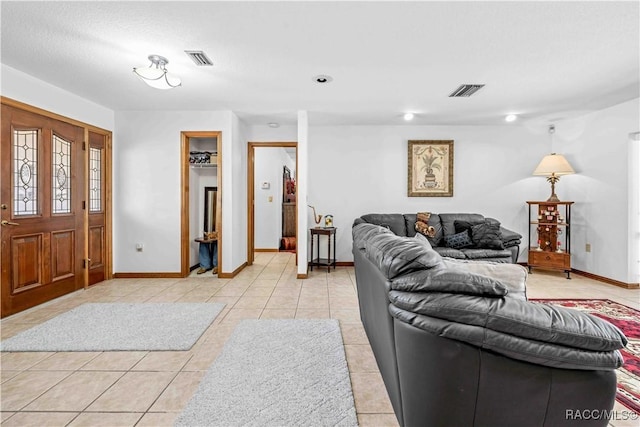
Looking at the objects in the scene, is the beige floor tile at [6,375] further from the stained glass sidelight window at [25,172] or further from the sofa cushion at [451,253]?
the sofa cushion at [451,253]

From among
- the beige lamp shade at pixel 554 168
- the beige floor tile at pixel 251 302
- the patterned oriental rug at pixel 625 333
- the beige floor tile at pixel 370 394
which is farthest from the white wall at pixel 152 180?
the beige lamp shade at pixel 554 168

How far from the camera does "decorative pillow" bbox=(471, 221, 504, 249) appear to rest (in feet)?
15.1

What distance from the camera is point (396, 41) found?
2.60 metres

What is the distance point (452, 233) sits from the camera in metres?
5.05

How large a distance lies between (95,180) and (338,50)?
149 inches

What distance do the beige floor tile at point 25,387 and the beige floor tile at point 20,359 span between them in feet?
0.41

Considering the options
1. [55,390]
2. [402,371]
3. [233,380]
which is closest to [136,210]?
[55,390]

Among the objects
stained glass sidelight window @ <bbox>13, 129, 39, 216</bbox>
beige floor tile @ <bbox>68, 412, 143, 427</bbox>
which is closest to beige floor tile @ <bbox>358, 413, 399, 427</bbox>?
beige floor tile @ <bbox>68, 412, 143, 427</bbox>

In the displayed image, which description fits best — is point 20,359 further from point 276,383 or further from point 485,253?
point 485,253

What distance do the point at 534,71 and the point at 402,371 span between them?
3292 millimetres

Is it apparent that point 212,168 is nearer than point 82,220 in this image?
No

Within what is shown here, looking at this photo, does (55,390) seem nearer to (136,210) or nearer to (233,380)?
(233,380)

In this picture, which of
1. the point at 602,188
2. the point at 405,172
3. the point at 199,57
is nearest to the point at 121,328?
the point at 199,57

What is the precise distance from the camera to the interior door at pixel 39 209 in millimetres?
3174
